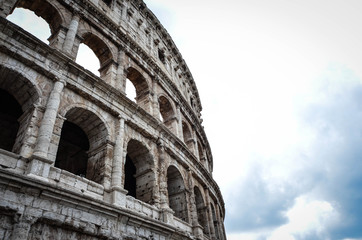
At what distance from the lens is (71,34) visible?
30.5ft

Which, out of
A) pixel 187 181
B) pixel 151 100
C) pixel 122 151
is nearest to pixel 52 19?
pixel 151 100

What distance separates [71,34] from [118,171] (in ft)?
17.2

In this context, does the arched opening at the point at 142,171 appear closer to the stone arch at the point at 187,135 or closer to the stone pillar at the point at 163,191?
the stone pillar at the point at 163,191

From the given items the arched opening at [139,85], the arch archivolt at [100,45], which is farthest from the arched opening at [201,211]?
the arch archivolt at [100,45]

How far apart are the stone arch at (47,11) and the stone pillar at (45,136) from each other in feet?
11.0

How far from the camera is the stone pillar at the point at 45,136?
5.86 m

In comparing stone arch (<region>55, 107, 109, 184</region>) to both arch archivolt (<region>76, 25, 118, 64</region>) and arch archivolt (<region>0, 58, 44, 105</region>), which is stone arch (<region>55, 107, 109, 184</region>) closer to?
arch archivolt (<region>0, 58, 44, 105</region>)

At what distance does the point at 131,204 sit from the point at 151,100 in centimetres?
547

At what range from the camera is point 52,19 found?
979 cm

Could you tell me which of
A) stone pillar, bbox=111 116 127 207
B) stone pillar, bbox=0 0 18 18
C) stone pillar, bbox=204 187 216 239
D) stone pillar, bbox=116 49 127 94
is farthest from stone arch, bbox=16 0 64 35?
stone pillar, bbox=204 187 216 239

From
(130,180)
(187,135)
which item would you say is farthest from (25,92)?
(187,135)

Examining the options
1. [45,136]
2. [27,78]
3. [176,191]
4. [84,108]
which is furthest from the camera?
[176,191]

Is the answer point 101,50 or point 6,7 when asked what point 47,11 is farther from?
point 101,50

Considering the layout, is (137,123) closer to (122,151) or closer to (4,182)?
(122,151)
